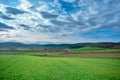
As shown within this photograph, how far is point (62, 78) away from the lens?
44.0ft

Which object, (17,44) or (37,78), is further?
(17,44)

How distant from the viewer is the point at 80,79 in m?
12.9

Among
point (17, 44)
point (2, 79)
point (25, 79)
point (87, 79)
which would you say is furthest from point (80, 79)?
point (17, 44)

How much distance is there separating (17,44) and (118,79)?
145 meters

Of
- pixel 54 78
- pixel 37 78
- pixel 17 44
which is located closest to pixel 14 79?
pixel 37 78

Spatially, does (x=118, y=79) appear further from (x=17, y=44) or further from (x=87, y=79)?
(x=17, y=44)

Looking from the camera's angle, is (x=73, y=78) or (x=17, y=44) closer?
(x=73, y=78)

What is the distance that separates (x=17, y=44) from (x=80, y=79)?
14474cm

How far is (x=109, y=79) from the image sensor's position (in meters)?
13.2

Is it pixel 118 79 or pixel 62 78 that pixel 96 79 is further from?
pixel 62 78

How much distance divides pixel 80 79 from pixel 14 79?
4501 millimetres

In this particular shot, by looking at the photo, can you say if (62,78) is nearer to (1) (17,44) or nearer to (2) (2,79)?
(2) (2,79)

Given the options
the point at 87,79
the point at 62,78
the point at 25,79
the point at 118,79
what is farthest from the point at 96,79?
the point at 25,79

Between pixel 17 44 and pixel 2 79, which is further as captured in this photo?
pixel 17 44
